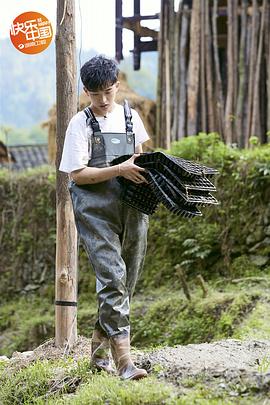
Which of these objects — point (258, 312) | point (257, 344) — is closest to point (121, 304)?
point (257, 344)

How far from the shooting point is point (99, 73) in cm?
573

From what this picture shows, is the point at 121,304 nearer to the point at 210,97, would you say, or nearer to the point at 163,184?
the point at 163,184

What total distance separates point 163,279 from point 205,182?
698 centimetres

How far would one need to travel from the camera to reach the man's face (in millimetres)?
5809

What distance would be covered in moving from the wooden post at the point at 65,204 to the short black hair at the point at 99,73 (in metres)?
2.03

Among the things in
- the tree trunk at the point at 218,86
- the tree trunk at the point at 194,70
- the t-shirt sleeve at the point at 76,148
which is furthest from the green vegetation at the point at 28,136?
the t-shirt sleeve at the point at 76,148

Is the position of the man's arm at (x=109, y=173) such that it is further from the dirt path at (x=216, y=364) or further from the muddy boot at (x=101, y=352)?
the dirt path at (x=216, y=364)

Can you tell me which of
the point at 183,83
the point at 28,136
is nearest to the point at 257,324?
the point at 183,83

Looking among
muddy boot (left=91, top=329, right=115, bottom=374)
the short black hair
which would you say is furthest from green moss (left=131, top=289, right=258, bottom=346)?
the short black hair

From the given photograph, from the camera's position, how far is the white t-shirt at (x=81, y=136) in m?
5.75

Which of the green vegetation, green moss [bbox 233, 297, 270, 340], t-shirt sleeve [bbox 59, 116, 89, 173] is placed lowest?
the green vegetation

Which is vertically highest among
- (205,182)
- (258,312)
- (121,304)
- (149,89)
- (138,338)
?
(205,182)

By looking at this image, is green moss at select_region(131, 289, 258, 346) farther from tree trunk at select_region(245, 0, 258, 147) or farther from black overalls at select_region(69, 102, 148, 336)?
tree trunk at select_region(245, 0, 258, 147)

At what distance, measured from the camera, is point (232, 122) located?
48.1 ft
